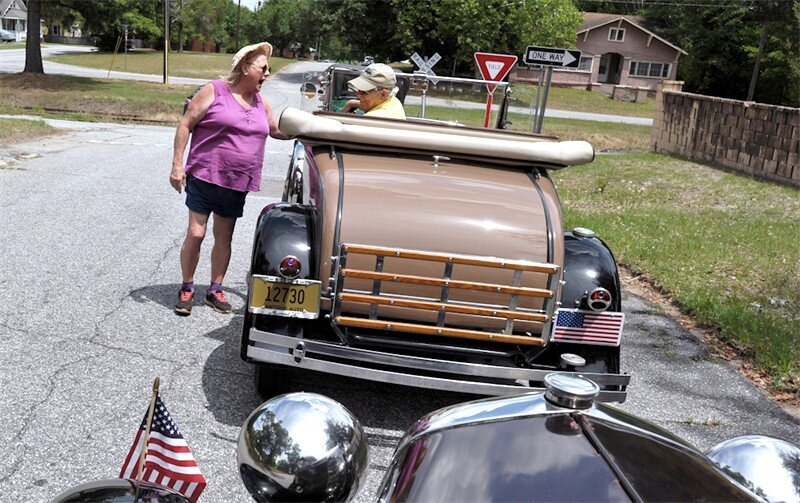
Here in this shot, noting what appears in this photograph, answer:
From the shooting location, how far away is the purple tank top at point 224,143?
5250 mm

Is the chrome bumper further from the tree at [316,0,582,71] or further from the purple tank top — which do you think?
the tree at [316,0,582,71]

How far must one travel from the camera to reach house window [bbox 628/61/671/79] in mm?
61656

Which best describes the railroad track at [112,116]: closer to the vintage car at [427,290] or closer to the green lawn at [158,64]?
the vintage car at [427,290]

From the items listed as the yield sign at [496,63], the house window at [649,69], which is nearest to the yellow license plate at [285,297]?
the yield sign at [496,63]

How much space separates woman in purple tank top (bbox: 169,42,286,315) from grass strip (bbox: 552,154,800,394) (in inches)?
150

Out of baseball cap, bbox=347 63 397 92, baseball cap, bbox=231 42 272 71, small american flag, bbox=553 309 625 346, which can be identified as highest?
baseball cap, bbox=231 42 272 71

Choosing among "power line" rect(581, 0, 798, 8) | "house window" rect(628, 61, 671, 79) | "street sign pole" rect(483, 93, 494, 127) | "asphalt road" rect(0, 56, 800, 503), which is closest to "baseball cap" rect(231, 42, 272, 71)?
"asphalt road" rect(0, 56, 800, 503)

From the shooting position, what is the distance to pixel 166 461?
5.93 feet

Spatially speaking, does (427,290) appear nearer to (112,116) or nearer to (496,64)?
(496,64)

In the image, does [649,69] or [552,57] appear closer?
[552,57]

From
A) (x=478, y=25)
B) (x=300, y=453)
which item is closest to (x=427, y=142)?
(x=300, y=453)

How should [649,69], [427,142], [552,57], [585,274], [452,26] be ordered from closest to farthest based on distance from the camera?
[585,274]
[427,142]
[552,57]
[452,26]
[649,69]

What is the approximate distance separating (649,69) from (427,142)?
203 ft

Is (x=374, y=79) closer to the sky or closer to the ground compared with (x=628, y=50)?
closer to the ground
